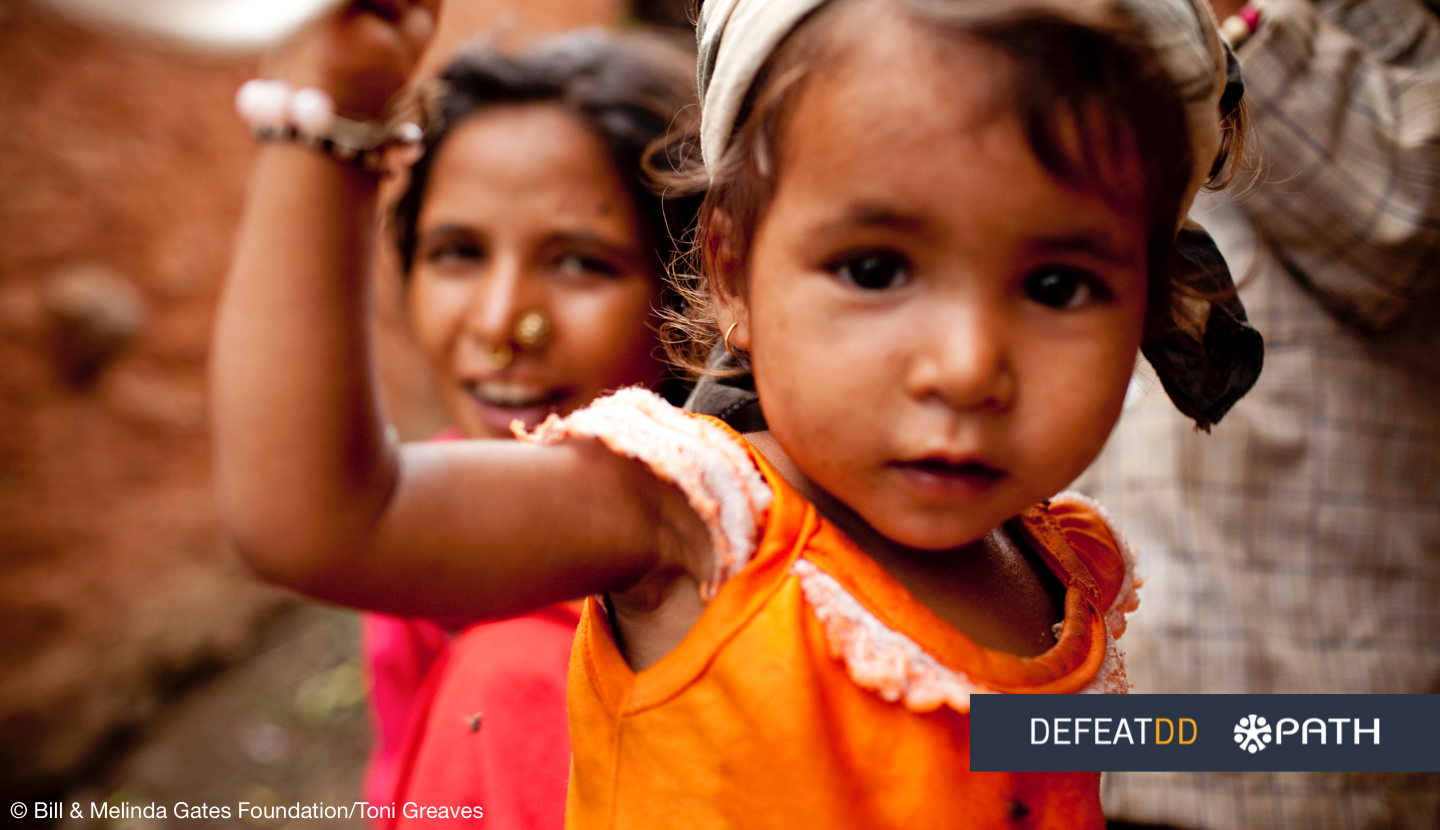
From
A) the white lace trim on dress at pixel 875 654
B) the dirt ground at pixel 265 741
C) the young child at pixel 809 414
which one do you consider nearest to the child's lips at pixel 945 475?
the young child at pixel 809 414

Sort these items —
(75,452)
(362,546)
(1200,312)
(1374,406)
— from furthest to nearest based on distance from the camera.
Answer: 1. (75,452)
2. (1374,406)
3. (1200,312)
4. (362,546)

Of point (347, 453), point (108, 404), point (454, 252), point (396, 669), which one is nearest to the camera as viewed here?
point (347, 453)

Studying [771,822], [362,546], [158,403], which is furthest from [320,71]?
[158,403]

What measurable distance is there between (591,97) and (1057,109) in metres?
1.09

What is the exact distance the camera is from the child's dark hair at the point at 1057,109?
65cm

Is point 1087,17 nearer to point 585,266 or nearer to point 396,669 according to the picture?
point 585,266

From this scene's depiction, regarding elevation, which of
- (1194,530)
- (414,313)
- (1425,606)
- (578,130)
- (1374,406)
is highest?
(578,130)

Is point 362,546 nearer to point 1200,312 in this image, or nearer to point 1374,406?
point 1200,312

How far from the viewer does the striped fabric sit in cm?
140

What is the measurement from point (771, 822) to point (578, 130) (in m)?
1.19

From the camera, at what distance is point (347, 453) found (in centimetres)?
61

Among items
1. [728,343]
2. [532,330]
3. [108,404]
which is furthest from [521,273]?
[108,404]

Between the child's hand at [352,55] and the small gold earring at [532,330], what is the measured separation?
2.51 ft

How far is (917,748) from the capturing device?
0.72 meters
